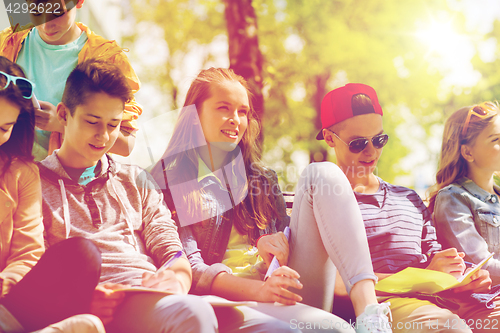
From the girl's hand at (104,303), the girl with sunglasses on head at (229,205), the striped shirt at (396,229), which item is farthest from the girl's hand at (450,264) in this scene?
the girl's hand at (104,303)

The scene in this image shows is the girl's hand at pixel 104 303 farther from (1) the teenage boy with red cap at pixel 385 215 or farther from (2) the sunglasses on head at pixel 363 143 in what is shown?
(2) the sunglasses on head at pixel 363 143

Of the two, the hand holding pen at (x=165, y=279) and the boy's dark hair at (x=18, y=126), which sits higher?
the boy's dark hair at (x=18, y=126)

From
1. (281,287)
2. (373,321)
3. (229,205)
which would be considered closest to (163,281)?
(281,287)

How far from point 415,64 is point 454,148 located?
2.90 metres

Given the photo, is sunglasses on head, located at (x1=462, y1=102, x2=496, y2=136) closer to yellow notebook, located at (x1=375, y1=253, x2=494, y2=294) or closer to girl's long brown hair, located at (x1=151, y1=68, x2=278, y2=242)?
yellow notebook, located at (x1=375, y1=253, x2=494, y2=294)

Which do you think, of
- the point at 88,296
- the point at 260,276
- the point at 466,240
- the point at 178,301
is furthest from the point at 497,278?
the point at 88,296

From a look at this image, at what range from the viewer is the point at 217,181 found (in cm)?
231

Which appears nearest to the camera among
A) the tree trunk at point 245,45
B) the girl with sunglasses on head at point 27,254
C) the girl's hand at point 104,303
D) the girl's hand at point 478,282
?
the girl with sunglasses on head at point 27,254

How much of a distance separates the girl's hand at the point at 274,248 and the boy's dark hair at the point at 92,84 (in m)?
0.96

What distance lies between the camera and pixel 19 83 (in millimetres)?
1639

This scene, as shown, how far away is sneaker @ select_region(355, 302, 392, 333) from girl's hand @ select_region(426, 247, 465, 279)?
578 mm

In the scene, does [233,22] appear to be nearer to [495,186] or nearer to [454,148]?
[454,148]

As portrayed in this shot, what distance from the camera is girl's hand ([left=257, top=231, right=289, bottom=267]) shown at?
187 centimetres

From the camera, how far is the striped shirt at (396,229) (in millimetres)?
2105
